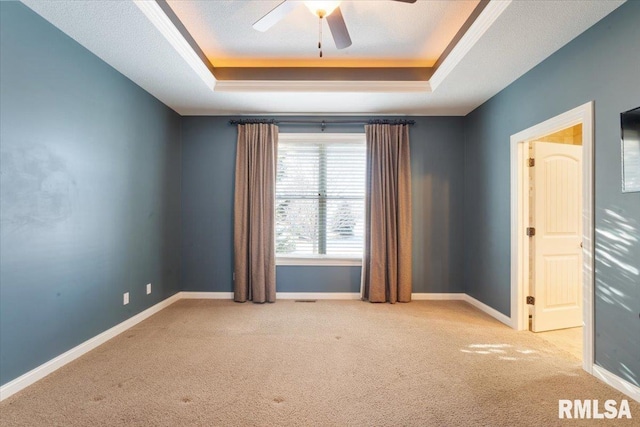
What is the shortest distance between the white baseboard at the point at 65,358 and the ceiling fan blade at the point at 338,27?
3.29 metres

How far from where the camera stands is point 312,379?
212 cm

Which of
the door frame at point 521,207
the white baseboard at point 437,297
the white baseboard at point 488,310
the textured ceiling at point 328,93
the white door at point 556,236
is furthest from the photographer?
the white baseboard at point 437,297

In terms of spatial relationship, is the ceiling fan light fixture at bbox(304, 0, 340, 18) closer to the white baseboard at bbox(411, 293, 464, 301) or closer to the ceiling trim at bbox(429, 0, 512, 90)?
the ceiling trim at bbox(429, 0, 512, 90)

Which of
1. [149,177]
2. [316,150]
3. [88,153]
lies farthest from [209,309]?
[316,150]

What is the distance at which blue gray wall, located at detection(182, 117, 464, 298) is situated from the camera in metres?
4.16

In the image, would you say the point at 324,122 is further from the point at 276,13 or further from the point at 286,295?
the point at 286,295

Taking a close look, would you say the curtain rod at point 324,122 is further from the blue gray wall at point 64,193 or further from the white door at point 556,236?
the white door at point 556,236

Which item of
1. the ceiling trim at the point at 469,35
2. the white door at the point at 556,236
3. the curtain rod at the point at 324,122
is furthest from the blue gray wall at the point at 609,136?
the curtain rod at the point at 324,122

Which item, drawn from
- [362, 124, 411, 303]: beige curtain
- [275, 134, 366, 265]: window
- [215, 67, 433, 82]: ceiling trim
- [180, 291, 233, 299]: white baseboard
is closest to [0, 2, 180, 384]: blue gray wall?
[180, 291, 233, 299]: white baseboard

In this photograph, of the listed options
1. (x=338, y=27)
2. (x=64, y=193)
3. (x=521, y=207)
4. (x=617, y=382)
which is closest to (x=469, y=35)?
(x=338, y=27)

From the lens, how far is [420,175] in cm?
417

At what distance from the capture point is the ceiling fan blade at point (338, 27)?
6.81 ft

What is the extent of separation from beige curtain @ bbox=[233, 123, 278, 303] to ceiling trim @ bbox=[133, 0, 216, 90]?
1.00 m

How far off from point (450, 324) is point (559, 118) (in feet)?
7.41
